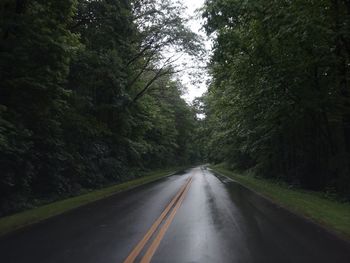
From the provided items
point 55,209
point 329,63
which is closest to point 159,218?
point 55,209

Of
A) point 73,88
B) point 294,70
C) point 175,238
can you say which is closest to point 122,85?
point 73,88

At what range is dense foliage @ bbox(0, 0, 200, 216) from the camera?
14.9 m

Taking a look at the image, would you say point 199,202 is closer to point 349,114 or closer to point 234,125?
point 349,114

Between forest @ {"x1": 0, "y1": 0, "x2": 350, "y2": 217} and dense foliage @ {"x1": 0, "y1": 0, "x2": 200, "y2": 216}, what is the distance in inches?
2.6

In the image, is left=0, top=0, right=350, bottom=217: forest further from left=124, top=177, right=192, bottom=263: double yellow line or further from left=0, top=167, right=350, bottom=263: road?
left=124, top=177, right=192, bottom=263: double yellow line

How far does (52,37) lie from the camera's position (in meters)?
14.9

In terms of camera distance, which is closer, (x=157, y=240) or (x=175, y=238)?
(x=157, y=240)

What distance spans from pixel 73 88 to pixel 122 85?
420 cm

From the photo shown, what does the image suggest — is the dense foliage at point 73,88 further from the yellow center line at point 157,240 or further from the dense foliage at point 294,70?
the dense foliage at point 294,70

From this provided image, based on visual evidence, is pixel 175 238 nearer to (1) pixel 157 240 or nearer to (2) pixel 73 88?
(1) pixel 157 240

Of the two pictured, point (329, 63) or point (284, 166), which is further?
point (284, 166)

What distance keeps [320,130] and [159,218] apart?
15.1m

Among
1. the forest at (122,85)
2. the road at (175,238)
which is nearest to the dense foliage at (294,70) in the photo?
the forest at (122,85)

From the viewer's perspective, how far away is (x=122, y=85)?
26.6m
